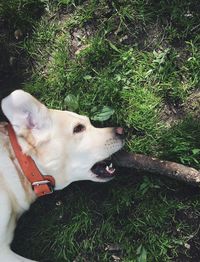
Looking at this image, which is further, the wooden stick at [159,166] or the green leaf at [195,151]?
the green leaf at [195,151]

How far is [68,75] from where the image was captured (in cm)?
480

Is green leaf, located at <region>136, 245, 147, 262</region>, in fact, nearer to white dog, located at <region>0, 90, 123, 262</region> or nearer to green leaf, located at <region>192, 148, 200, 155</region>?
white dog, located at <region>0, 90, 123, 262</region>

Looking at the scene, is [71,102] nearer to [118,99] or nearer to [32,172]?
[118,99]

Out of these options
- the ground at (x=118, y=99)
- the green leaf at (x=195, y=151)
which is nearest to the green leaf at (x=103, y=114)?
the ground at (x=118, y=99)

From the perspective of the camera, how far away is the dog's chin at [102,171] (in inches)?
164

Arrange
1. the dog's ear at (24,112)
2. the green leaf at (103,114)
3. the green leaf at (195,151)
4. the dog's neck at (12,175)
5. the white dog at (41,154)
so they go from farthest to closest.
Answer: the green leaf at (103,114) < the green leaf at (195,151) < the dog's neck at (12,175) < the white dog at (41,154) < the dog's ear at (24,112)

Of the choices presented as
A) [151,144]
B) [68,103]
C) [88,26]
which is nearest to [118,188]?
[151,144]

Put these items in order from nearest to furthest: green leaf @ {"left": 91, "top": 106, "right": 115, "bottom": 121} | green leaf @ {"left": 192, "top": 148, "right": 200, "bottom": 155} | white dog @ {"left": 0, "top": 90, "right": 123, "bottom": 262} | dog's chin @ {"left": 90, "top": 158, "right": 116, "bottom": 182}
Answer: white dog @ {"left": 0, "top": 90, "right": 123, "bottom": 262}
dog's chin @ {"left": 90, "top": 158, "right": 116, "bottom": 182}
green leaf @ {"left": 192, "top": 148, "right": 200, "bottom": 155}
green leaf @ {"left": 91, "top": 106, "right": 115, "bottom": 121}

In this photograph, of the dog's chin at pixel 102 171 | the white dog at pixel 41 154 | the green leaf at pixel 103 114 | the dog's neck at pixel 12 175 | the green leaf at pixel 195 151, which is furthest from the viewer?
the green leaf at pixel 103 114

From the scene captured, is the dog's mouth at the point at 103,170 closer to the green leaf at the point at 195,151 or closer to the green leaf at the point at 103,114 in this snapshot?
the green leaf at the point at 103,114

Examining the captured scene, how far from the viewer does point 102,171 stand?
13.7 ft

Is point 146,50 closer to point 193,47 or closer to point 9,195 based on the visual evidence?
point 193,47

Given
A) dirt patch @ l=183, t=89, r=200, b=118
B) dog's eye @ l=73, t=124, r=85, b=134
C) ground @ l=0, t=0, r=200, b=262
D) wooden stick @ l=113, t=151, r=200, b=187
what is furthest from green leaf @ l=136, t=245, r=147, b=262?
dirt patch @ l=183, t=89, r=200, b=118

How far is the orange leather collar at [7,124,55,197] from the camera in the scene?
3.95 metres
